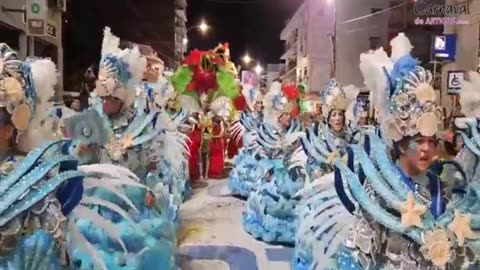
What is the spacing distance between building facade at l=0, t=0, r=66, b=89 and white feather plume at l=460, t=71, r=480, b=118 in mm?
5500

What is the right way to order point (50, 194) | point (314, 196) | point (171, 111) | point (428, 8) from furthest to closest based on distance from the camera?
point (428, 8)
point (171, 111)
point (314, 196)
point (50, 194)

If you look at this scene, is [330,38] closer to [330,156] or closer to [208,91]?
[208,91]

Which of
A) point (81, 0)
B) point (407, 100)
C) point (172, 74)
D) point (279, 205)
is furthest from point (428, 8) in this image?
point (81, 0)

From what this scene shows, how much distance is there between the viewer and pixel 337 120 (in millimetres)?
5062

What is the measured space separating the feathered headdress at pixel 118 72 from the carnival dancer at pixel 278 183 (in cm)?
199

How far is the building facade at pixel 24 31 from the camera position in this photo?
972 cm

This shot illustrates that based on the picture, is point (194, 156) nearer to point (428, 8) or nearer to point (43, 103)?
point (428, 8)

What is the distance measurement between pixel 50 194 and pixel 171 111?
674 centimetres

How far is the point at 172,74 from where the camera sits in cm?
988

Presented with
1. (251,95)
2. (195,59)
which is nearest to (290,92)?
(195,59)

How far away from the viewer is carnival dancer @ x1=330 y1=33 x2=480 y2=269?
2.44 m

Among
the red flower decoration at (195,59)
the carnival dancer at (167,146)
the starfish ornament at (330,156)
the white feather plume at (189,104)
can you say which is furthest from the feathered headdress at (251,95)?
the starfish ornament at (330,156)

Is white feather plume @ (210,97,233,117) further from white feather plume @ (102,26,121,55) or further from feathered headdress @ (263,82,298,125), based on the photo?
white feather plume @ (102,26,121,55)

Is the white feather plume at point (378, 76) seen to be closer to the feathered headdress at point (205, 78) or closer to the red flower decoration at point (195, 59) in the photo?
the feathered headdress at point (205, 78)
